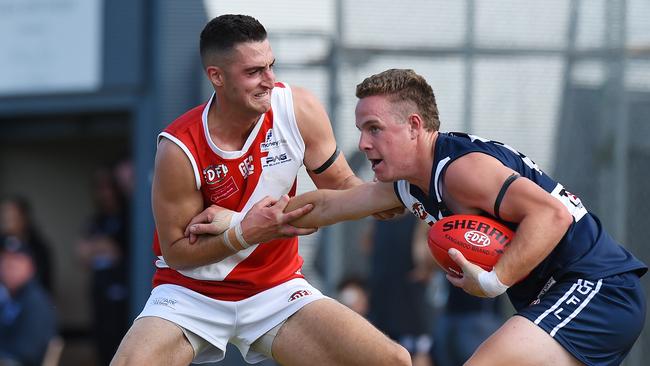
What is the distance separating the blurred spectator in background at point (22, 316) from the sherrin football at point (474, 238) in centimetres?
592

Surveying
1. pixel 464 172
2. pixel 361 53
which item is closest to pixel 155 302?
pixel 464 172

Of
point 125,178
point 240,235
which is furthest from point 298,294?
point 125,178

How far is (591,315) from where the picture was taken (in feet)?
16.8

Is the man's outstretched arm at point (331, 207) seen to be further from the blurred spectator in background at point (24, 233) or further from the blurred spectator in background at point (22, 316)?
the blurred spectator in background at point (24, 233)

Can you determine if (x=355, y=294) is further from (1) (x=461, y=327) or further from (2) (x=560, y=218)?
(2) (x=560, y=218)

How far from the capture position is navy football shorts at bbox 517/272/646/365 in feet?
16.7

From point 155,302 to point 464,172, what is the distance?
6.31ft

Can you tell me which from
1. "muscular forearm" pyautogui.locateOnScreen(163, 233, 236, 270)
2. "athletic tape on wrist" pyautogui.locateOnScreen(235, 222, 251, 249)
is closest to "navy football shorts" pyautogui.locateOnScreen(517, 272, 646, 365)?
"athletic tape on wrist" pyautogui.locateOnScreen(235, 222, 251, 249)

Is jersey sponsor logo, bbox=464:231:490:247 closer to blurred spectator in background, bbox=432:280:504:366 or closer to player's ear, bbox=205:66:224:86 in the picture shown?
player's ear, bbox=205:66:224:86

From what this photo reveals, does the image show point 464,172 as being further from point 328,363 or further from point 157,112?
point 157,112

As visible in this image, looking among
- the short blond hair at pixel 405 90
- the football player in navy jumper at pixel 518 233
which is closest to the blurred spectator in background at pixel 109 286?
the football player in navy jumper at pixel 518 233

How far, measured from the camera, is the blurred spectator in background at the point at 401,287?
9.10m

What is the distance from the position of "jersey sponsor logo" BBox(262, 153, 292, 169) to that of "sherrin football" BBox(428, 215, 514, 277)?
3.87ft

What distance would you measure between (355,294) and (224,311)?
3.27 meters
